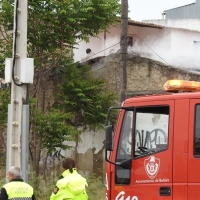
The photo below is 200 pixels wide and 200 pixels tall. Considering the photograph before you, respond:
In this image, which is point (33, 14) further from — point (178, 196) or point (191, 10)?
point (191, 10)

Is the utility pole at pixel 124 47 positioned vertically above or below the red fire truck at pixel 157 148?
above

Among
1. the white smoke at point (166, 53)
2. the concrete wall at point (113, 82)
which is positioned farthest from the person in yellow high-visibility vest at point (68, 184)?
the white smoke at point (166, 53)

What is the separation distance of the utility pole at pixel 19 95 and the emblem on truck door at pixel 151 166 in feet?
9.55

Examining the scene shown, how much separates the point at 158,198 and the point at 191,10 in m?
33.0

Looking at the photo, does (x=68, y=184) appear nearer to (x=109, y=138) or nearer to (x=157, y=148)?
(x=109, y=138)

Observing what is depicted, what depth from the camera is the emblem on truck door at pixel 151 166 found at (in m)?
7.14

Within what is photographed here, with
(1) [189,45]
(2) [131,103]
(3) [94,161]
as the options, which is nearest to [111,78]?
(3) [94,161]

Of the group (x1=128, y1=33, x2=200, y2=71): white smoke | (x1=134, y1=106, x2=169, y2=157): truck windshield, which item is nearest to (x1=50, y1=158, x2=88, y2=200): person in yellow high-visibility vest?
(x1=134, y1=106, x2=169, y2=157): truck windshield

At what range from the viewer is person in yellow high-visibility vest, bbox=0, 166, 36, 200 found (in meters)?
6.98

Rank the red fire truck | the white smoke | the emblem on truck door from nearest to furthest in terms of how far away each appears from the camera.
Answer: the red fire truck → the emblem on truck door → the white smoke

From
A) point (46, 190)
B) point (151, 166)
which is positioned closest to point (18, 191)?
point (151, 166)

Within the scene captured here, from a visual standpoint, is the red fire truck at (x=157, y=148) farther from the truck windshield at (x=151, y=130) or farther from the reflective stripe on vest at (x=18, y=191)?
the reflective stripe on vest at (x=18, y=191)

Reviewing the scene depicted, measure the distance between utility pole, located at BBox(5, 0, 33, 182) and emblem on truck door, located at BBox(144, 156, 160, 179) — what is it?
291 centimetres

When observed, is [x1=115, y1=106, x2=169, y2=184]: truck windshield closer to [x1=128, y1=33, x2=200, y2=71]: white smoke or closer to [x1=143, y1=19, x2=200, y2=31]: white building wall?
[x1=128, y1=33, x2=200, y2=71]: white smoke
